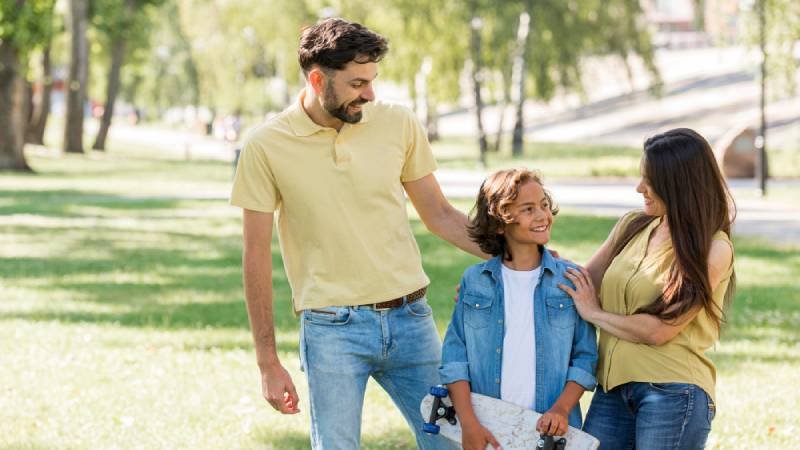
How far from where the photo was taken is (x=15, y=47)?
31.9 meters

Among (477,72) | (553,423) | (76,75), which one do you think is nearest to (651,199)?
(553,423)

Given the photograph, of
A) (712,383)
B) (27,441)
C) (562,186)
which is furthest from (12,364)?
(562,186)

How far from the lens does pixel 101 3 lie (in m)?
40.7

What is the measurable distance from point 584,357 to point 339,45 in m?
1.27

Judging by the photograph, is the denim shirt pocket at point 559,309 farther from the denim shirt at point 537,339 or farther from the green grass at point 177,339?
the green grass at point 177,339

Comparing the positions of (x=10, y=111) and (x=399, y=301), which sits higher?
(x=10, y=111)

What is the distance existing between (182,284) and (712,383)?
32.0ft

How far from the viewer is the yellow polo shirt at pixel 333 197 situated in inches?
174

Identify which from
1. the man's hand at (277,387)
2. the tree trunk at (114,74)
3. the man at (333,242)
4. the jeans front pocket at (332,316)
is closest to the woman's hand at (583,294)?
the man at (333,242)

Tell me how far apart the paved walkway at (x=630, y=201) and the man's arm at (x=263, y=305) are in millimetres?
10984

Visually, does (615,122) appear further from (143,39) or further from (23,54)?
(23,54)

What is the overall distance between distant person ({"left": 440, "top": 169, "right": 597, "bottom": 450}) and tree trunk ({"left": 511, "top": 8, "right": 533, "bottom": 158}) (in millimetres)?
36054

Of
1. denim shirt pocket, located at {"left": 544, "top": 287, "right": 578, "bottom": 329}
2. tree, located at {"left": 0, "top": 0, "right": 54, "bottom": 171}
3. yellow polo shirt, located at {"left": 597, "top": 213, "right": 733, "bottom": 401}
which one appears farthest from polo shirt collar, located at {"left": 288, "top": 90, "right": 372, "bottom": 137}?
tree, located at {"left": 0, "top": 0, "right": 54, "bottom": 171}

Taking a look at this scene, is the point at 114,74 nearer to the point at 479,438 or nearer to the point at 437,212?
the point at 437,212
